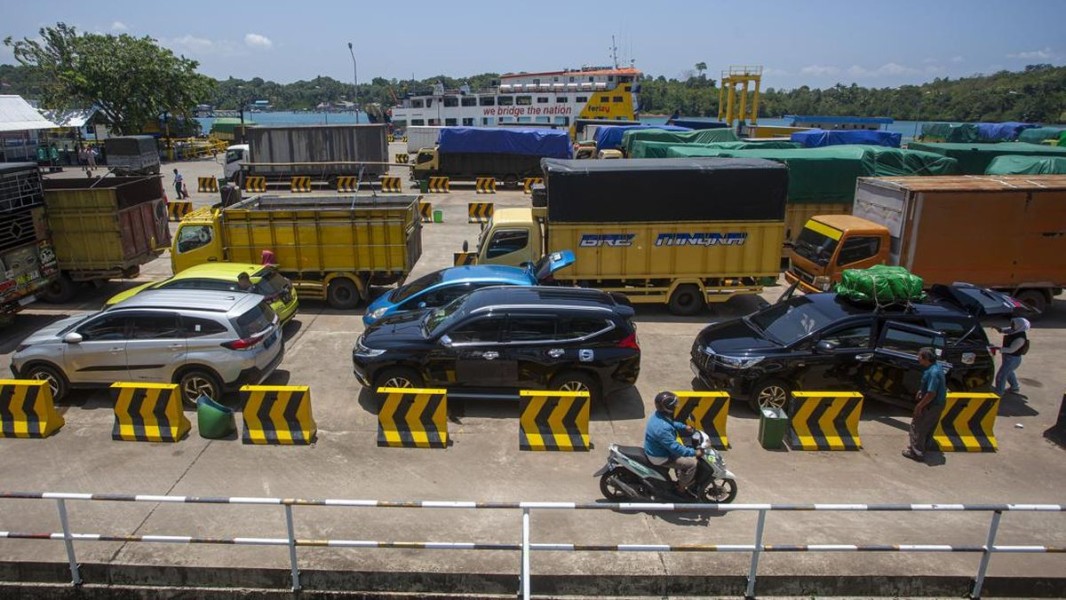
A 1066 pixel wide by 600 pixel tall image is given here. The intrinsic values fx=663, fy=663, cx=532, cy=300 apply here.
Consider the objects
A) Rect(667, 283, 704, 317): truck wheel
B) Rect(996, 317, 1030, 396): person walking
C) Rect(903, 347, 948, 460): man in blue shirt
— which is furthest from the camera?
Rect(667, 283, 704, 317): truck wheel

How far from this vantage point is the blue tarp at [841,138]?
3183cm

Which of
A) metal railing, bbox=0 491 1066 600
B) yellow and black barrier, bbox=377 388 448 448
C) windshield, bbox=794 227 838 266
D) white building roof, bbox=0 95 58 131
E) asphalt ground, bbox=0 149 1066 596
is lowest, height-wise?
asphalt ground, bbox=0 149 1066 596

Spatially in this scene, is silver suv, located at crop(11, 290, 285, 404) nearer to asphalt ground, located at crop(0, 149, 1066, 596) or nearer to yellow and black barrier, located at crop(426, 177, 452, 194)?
asphalt ground, located at crop(0, 149, 1066, 596)

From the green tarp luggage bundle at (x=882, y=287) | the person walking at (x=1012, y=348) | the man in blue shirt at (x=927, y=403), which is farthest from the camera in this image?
the person walking at (x=1012, y=348)

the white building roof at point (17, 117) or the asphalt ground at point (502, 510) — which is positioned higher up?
the white building roof at point (17, 117)

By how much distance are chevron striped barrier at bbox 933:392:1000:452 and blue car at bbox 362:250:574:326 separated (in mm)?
6261

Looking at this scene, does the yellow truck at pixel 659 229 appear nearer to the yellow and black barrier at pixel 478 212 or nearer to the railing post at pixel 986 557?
the railing post at pixel 986 557

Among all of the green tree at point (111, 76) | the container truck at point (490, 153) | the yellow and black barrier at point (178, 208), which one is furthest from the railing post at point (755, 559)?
the green tree at point (111, 76)

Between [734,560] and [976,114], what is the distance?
113m

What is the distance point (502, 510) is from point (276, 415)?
3.44 m

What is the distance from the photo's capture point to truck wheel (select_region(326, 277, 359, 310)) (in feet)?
48.4

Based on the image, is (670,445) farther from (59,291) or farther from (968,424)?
(59,291)

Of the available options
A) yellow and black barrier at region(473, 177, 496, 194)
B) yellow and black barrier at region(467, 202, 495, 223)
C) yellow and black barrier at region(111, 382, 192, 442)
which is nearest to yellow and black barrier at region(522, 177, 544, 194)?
yellow and black barrier at region(473, 177, 496, 194)

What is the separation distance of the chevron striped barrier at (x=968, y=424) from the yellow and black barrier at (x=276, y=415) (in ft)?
27.3
